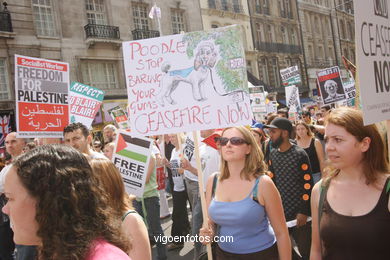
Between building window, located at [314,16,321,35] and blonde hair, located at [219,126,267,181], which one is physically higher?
building window, located at [314,16,321,35]

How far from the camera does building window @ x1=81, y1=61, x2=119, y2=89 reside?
1853 cm

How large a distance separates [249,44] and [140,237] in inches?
1154

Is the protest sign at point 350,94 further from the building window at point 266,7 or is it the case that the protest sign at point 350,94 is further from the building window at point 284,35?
the building window at point 284,35

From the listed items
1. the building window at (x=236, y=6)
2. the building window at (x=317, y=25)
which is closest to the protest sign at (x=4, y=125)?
the building window at (x=236, y=6)

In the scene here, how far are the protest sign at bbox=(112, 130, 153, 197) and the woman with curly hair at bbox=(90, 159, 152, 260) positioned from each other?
56.5 inches

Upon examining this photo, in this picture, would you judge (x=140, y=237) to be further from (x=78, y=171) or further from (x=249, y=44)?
(x=249, y=44)

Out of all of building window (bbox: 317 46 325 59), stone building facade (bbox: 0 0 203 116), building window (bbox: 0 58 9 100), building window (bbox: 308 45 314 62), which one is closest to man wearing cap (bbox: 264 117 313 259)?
stone building facade (bbox: 0 0 203 116)

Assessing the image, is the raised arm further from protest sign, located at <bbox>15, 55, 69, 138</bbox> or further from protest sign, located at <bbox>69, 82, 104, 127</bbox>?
protest sign, located at <bbox>69, 82, 104, 127</bbox>

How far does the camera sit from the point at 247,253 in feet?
8.44

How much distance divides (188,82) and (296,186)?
1.57 meters

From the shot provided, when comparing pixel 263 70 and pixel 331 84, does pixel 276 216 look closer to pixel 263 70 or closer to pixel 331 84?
pixel 331 84

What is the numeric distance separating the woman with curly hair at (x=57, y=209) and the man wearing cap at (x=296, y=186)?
2662mm

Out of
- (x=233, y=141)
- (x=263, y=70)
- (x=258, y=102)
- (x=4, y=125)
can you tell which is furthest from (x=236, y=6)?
(x=233, y=141)

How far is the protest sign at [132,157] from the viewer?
3844mm
